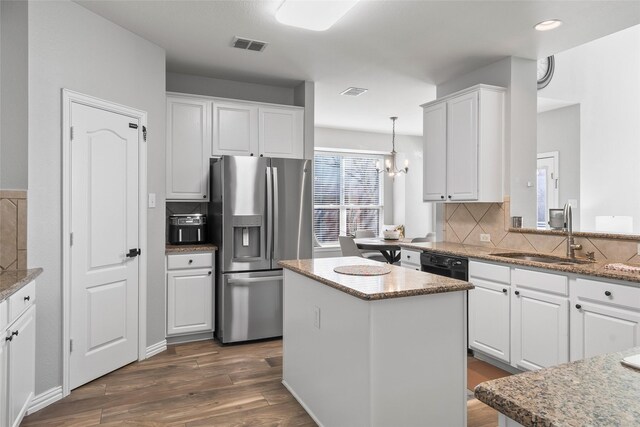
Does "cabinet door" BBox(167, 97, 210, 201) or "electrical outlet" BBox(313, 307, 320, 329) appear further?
"cabinet door" BBox(167, 97, 210, 201)

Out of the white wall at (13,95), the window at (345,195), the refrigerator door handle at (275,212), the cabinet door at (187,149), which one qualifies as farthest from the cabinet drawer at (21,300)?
the window at (345,195)

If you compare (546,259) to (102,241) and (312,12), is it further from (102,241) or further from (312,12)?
(102,241)

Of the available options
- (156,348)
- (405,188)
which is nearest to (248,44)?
(156,348)

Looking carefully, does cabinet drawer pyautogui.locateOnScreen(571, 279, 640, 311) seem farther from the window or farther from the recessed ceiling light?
the window

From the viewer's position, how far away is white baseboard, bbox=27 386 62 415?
2549 millimetres

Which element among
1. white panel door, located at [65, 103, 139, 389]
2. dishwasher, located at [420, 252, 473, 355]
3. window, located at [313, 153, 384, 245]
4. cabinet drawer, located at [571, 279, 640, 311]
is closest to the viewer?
cabinet drawer, located at [571, 279, 640, 311]

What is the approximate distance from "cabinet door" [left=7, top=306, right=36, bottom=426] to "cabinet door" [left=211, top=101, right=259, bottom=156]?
2.38 meters

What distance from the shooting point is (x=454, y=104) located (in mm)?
3947

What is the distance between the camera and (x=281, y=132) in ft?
15.1

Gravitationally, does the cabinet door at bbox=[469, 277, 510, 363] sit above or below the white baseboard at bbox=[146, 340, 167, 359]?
above

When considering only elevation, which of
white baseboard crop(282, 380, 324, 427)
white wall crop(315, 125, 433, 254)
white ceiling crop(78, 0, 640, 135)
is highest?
white ceiling crop(78, 0, 640, 135)

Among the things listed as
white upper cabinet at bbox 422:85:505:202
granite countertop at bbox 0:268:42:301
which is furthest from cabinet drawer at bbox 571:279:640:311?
granite countertop at bbox 0:268:42:301

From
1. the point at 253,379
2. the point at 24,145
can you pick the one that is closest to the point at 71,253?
the point at 24,145

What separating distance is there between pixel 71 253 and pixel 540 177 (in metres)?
5.88
